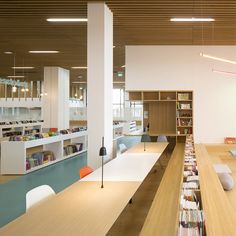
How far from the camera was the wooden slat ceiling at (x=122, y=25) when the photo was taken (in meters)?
6.91

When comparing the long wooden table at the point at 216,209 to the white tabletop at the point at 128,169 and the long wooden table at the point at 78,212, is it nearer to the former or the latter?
the long wooden table at the point at 78,212

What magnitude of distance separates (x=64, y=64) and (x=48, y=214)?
41.6 ft

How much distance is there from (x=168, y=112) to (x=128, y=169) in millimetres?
6422

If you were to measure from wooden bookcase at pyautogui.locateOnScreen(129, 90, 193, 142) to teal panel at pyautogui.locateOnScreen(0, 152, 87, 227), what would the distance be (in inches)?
104

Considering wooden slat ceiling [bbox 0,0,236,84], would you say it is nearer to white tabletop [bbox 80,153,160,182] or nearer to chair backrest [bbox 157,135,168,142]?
chair backrest [bbox 157,135,168,142]

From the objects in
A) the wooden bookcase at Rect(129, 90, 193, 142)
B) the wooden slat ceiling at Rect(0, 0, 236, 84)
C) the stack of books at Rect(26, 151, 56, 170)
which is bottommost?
the stack of books at Rect(26, 151, 56, 170)

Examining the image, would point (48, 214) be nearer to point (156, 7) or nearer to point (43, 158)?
point (156, 7)

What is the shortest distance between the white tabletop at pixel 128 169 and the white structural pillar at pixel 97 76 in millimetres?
664

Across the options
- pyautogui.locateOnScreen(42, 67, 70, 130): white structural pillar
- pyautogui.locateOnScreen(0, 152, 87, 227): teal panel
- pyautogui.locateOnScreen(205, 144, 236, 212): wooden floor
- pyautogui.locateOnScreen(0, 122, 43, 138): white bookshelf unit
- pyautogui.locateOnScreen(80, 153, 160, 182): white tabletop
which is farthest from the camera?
pyautogui.locateOnScreen(0, 122, 43, 138): white bookshelf unit

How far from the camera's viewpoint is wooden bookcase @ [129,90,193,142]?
11.1m

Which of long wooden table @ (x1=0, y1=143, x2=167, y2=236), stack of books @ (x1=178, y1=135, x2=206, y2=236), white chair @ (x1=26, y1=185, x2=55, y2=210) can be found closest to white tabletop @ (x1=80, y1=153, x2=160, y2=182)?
long wooden table @ (x1=0, y1=143, x2=167, y2=236)

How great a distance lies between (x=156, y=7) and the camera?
23.1 feet

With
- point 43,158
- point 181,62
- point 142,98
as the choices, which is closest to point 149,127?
point 142,98

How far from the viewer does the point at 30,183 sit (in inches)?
322
